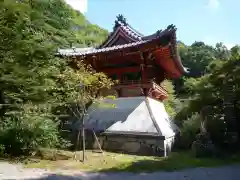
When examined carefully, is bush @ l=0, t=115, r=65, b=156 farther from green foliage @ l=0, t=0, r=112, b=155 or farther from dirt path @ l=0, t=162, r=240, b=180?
dirt path @ l=0, t=162, r=240, b=180

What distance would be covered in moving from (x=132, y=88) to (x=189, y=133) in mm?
4596

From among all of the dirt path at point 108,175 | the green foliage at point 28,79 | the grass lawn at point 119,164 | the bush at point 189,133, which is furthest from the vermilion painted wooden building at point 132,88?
the dirt path at point 108,175

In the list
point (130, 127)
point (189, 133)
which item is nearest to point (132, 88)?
point (130, 127)

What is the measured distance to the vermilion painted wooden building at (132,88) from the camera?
41.8ft

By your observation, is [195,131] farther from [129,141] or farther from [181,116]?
[129,141]

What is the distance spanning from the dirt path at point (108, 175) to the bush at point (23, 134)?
1583 millimetres

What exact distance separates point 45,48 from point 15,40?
1.69m

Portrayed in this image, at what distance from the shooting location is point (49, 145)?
36.4 ft

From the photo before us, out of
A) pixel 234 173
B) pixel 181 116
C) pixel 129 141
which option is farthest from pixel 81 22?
pixel 234 173

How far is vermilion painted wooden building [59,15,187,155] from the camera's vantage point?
12734 mm

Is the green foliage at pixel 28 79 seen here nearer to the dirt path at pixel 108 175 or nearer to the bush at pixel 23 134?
the bush at pixel 23 134

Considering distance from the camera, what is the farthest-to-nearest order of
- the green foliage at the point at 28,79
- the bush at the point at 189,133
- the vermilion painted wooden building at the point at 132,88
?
1. the bush at the point at 189,133
2. the vermilion painted wooden building at the point at 132,88
3. the green foliage at the point at 28,79

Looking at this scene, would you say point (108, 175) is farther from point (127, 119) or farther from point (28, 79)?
point (127, 119)

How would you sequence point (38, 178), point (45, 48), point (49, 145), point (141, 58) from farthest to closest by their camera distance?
1. point (141, 58)
2. point (49, 145)
3. point (45, 48)
4. point (38, 178)
